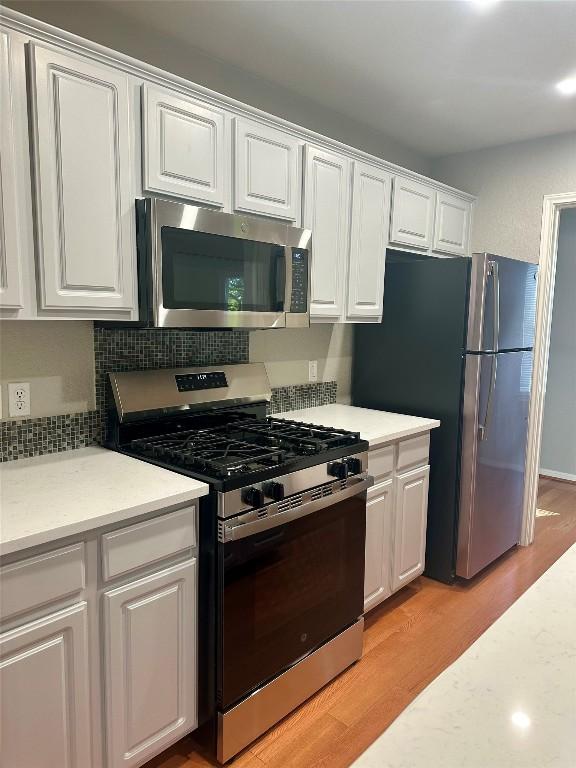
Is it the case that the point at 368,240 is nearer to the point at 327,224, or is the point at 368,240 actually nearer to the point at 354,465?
the point at 327,224

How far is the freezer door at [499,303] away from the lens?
2.75 meters

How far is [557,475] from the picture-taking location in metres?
4.91

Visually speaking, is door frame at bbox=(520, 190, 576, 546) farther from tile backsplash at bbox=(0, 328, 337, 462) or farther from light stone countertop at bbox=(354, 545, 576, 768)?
light stone countertop at bbox=(354, 545, 576, 768)

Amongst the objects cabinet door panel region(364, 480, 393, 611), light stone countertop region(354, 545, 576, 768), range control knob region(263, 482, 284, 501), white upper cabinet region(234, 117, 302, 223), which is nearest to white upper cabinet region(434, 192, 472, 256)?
white upper cabinet region(234, 117, 302, 223)

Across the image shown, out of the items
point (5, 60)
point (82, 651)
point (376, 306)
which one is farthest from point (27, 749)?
point (376, 306)

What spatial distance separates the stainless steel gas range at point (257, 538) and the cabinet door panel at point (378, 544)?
21cm

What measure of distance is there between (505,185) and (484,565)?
2324 mm

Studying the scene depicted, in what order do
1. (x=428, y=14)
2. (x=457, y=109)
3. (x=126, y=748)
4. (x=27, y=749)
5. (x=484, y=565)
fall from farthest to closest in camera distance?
(x=484, y=565) → (x=457, y=109) → (x=428, y=14) → (x=126, y=748) → (x=27, y=749)

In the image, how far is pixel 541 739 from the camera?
636 mm

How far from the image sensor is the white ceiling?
1975mm

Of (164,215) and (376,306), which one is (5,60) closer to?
(164,215)

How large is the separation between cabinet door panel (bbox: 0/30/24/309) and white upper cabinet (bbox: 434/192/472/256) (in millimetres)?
2390

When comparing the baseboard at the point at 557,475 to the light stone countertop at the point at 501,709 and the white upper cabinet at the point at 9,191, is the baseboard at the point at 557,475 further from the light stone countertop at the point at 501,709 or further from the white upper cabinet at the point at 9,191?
the white upper cabinet at the point at 9,191

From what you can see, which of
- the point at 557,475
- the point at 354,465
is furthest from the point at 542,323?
the point at 557,475
